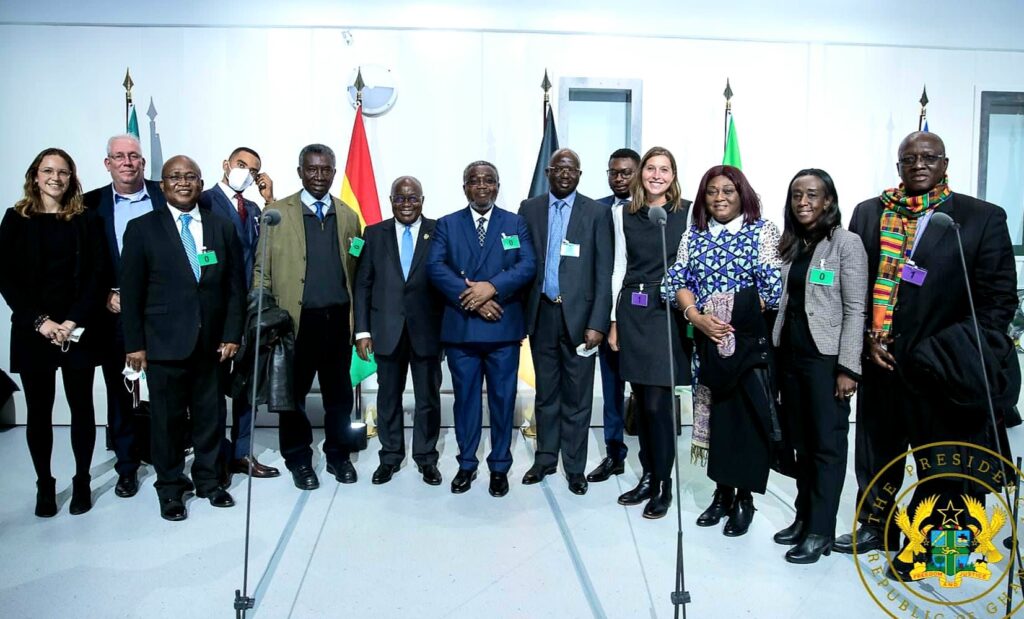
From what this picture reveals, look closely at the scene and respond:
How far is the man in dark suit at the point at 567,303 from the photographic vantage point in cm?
330

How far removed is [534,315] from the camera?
3.41 m

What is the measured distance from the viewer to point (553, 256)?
3.38 metres

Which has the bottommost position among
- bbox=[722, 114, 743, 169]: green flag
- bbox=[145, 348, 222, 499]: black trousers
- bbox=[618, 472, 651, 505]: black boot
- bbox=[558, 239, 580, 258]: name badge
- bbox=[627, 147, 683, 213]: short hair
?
bbox=[618, 472, 651, 505]: black boot

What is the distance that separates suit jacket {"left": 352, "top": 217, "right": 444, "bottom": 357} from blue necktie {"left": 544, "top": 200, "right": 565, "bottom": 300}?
58 cm

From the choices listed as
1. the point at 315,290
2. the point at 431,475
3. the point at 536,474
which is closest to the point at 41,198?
the point at 315,290

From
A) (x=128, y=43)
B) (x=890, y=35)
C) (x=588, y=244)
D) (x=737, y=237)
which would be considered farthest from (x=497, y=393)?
(x=890, y=35)

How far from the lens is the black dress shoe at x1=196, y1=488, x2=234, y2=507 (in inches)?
128

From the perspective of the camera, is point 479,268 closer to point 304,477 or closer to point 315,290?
point 315,290

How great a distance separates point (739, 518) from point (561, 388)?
1.01 m

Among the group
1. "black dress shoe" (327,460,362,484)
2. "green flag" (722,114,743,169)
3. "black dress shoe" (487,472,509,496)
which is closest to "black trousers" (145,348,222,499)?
"black dress shoe" (327,460,362,484)

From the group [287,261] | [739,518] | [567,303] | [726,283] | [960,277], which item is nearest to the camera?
[960,277]

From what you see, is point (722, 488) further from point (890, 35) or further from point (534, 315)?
point (890, 35)

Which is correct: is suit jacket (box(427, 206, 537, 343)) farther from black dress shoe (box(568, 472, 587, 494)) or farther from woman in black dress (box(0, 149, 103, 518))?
woman in black dress (box(0, 149, 103, 518))

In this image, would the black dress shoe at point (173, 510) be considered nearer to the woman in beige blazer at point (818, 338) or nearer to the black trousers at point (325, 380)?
the black trousers at point (325, 380)
